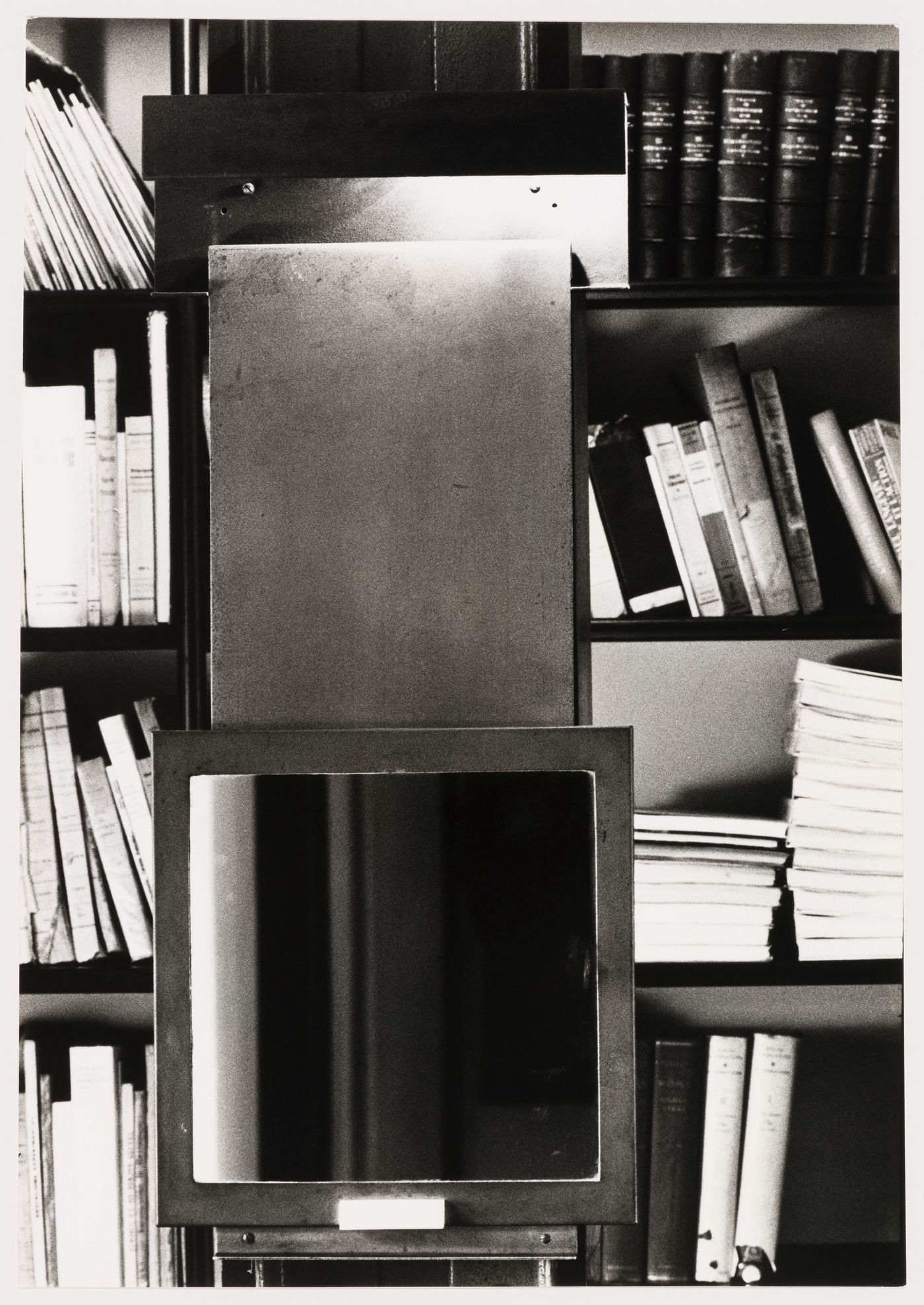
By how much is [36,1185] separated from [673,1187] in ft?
2.72

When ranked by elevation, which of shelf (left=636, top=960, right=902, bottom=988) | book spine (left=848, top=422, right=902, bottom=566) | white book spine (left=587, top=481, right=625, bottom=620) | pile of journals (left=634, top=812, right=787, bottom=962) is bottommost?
shelf (left=636, top=960, right=902, bottom=988)

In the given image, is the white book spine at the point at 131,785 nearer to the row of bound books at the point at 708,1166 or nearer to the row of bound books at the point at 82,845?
the row of bound books at the point at 82,845

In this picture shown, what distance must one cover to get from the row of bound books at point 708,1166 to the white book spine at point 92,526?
36.4 inches

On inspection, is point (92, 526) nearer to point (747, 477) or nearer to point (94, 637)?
point (94, 637)

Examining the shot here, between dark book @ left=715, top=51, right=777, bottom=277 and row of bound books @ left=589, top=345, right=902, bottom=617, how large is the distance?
0.13 meters

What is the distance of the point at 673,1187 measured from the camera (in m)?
1.54

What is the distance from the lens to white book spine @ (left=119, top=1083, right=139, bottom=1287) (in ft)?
4.89

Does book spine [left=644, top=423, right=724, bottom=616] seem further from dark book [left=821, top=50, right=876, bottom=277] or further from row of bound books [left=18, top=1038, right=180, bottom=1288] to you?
row of bound books [left=18, top=1038, right=180, bottom=1288]

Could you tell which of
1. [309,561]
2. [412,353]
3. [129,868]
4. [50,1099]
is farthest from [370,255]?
[50,1099]

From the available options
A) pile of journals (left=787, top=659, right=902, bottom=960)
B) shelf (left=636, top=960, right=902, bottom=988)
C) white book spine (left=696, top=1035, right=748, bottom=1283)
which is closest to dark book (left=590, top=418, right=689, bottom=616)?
pile of journals (left=787, top=659, right=902, bottom=960)

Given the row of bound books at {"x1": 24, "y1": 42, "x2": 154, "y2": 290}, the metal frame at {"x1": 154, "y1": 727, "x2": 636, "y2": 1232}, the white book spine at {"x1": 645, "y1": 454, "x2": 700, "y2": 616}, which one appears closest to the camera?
the metal frame at {"x1": 154, "y1": 727, "x2": 636, "y2": 1232}

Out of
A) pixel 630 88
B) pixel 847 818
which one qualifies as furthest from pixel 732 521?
pixel 630 88

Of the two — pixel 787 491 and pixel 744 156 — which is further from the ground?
pixel 744 156

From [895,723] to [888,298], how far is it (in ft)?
1.81
